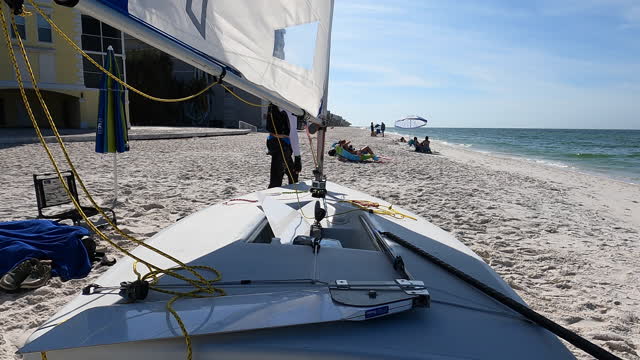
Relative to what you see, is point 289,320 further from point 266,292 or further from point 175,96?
point 175,96

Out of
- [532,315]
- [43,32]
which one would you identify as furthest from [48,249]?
[43,32]

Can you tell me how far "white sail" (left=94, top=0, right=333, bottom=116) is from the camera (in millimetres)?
1991

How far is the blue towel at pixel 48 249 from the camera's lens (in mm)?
3822

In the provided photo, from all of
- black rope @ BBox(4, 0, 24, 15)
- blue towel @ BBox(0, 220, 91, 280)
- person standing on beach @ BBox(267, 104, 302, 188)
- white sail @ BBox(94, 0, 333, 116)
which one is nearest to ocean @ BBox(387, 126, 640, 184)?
person standing on beach @ BBox(267, 104, 302, 188)

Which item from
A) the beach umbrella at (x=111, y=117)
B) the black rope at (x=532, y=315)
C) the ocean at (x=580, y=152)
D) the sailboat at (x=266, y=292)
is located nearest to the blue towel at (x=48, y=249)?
the sailboat at (x=266, y=292)

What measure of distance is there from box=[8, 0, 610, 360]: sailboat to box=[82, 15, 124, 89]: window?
77.3ft

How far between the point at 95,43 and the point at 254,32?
25.9m

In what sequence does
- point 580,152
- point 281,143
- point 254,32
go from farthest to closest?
point 580,152 → point 281,143 → point 254,32

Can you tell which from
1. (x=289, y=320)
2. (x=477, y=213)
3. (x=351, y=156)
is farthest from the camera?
(x=351, y=156)

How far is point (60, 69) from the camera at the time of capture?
75.3ft

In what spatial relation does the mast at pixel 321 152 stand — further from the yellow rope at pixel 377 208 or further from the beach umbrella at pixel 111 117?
the beach umbrella at pixel 111 117

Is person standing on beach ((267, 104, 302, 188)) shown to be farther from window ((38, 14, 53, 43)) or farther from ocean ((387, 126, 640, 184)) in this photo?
window ((38, 14, 53, 43))

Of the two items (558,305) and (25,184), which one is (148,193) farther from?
(558,305)

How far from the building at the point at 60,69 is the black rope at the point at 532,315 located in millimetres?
22988
